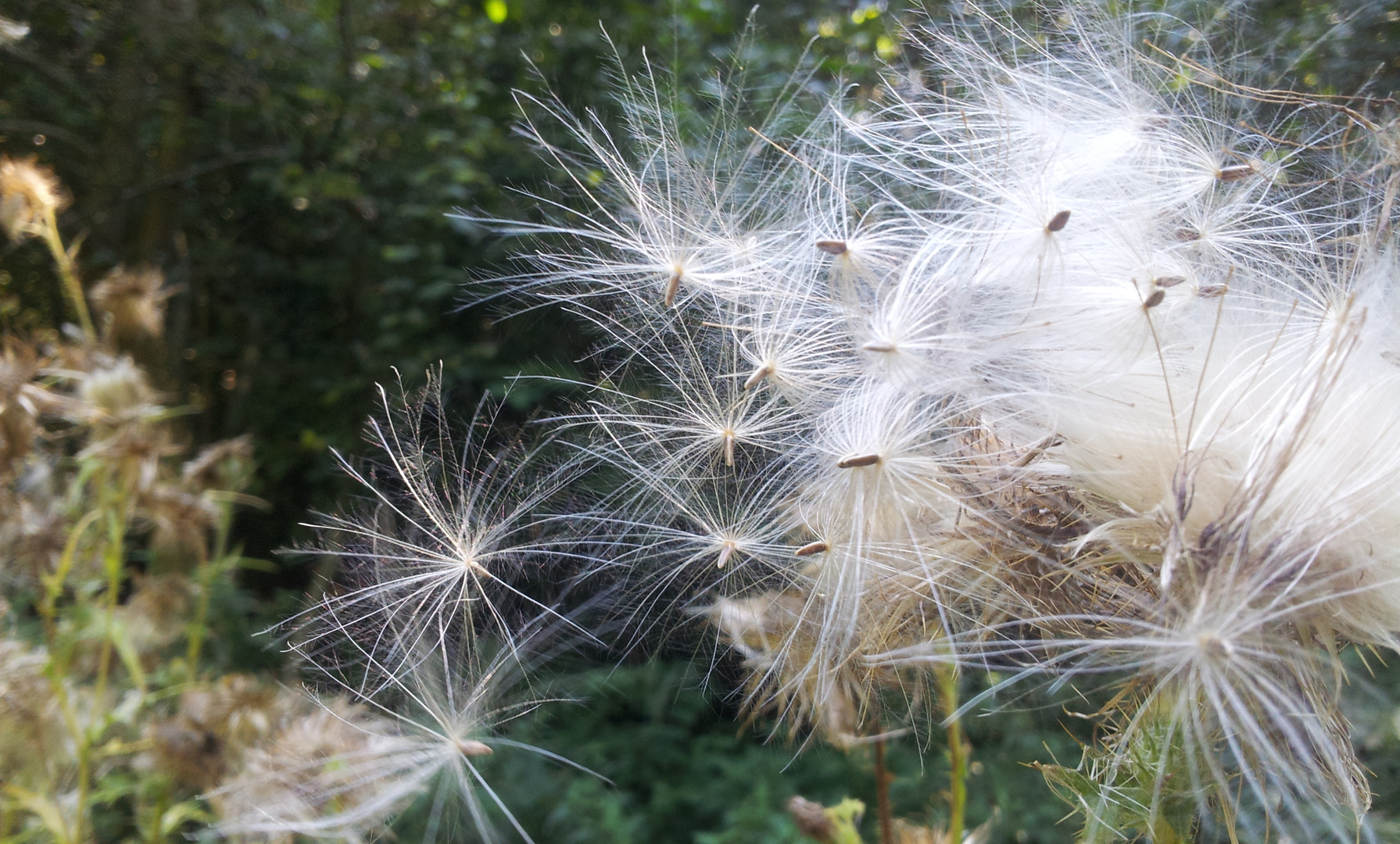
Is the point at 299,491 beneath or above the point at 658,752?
above

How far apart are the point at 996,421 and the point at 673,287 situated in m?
0.30

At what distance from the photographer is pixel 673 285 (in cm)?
73

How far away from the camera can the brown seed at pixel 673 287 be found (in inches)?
28.3

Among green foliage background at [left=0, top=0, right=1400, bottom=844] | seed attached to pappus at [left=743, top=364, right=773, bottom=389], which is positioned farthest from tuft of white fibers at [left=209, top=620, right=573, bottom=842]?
green foliage background at [left=0, top=0, right=1400, bottom=844]

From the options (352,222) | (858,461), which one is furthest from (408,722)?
(352,222)

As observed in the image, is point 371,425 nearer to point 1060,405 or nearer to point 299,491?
point 1060,405

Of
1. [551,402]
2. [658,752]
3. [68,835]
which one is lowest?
[658,752]

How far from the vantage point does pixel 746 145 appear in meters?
0.91

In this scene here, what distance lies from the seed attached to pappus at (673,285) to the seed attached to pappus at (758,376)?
0.10 meters

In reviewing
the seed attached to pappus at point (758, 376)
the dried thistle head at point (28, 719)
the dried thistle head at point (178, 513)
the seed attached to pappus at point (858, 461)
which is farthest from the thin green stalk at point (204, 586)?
the seed attached to pappus at point (858, 461)

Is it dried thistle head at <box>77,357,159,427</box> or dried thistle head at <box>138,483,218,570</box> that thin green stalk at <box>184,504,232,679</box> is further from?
dried thistle head at <box>77,357,159,427</box>

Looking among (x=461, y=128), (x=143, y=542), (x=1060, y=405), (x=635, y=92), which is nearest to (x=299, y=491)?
(x=143, y=542)

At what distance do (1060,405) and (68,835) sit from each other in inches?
45.8

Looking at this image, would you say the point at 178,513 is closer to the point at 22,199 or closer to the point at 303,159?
the point at 22,199
